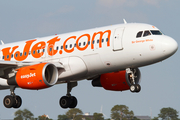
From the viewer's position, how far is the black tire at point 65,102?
37.2 meters

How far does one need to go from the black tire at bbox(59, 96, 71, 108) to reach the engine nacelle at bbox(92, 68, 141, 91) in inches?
107

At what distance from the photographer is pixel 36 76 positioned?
30.7 meters

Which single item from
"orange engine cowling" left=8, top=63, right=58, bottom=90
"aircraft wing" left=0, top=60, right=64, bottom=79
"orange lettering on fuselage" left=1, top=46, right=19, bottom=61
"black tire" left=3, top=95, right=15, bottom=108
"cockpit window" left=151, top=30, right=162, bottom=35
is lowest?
"black tire" left=3, top=95, right=15, bottom=108

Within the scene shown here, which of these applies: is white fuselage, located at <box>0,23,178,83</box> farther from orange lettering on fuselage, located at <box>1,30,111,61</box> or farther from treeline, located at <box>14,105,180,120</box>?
treeline, located at <box>14,105,180,120</box>

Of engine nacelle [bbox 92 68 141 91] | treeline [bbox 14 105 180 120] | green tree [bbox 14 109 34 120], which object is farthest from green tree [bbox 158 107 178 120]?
engine nacelle [bbox 92 68 141 91]

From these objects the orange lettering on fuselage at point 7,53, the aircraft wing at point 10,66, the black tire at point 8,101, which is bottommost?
the black tire at point 8,101

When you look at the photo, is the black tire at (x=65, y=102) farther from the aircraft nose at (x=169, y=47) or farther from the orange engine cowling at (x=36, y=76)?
the aircraft nose at (x=169, y=47)

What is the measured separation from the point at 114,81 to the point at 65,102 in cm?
468

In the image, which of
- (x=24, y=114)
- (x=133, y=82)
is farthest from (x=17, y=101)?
(x=24, y=114)

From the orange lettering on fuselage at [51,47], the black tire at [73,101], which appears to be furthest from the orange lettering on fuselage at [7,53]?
the black tire at [73,101]

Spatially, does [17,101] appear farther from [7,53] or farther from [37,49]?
[7,53]

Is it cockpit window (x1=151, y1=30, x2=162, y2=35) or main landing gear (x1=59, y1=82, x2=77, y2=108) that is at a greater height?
cockpit window (x1=151, y1=30, x2=162, y2=35)

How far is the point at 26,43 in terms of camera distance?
35938 millimetres

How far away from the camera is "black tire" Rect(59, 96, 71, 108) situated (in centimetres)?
3716
